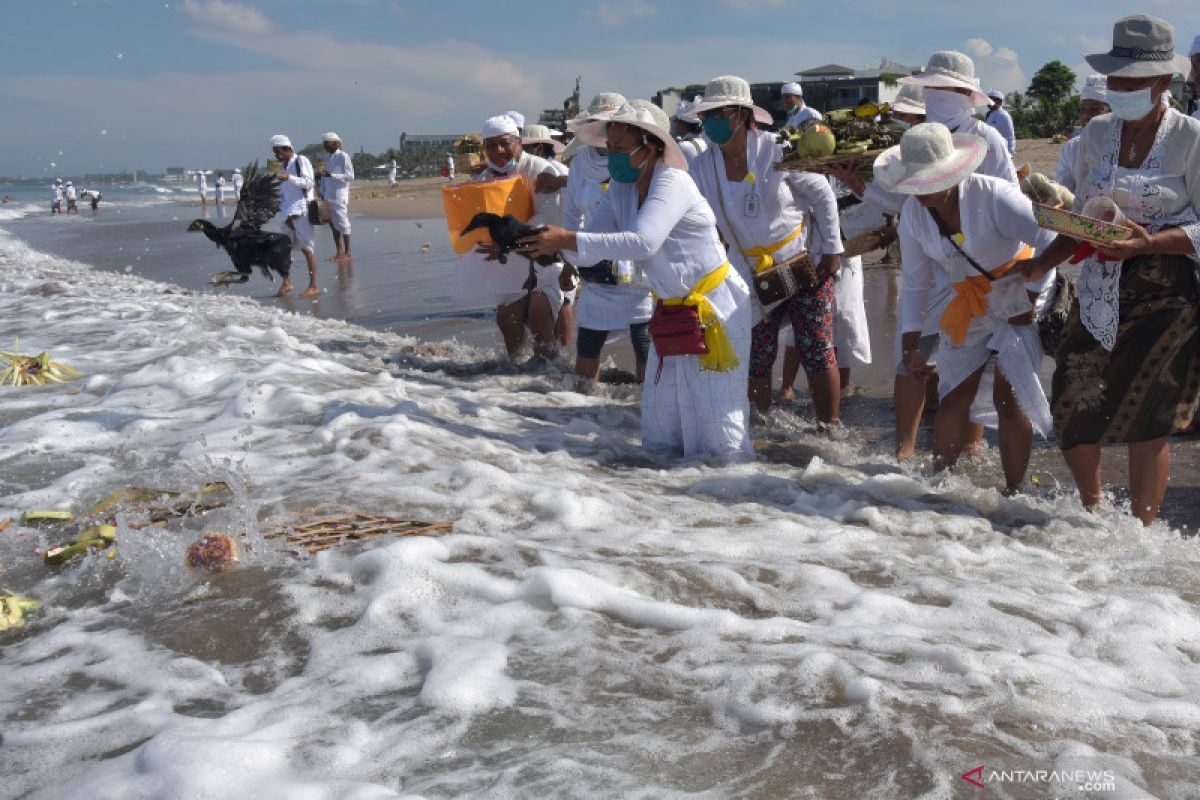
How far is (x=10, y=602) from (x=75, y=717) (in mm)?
850

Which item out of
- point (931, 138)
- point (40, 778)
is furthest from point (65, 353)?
point (931, 138)

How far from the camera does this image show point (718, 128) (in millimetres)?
5230

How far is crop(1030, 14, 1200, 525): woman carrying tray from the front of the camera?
11.3 feet

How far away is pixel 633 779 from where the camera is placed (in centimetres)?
234

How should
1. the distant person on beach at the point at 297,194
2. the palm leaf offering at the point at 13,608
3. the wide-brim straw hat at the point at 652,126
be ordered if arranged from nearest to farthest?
the palm leaf offering at the point at 13,608, the wide-brim straw hat at the point at 652,126, the distant person on beach at the point at 297,194

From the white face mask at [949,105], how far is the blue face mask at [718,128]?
3.54 ft

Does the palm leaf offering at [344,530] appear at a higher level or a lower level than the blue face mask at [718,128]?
lower

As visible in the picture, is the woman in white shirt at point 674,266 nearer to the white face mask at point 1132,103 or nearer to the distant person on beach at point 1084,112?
the distant person on beach at point 1084,112

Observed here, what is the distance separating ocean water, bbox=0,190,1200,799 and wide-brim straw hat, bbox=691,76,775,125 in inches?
71.9

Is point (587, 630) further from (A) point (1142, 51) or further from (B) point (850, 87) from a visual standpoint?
(B) point (850, 87)

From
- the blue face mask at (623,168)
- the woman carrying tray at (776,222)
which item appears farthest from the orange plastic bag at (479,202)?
the blue face mask at (623,168)

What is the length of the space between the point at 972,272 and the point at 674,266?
4.21 ft

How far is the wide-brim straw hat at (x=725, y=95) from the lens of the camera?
514 cm

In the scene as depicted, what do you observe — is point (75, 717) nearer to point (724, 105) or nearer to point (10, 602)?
point (10, 602)
